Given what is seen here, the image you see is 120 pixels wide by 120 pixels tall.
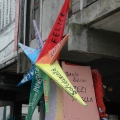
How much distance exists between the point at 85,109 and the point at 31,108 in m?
1.28

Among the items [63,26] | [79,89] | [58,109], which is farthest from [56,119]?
[63,26]

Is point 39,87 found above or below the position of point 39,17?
below

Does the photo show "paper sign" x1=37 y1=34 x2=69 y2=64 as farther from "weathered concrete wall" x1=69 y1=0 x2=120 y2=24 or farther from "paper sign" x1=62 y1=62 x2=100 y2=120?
"weathered concrete wall" x1=69 y1=0 x2=120 y2=24

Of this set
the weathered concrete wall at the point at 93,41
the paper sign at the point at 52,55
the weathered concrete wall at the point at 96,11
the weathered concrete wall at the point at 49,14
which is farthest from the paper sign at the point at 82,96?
the weathered concrete wall at the point at 49,14

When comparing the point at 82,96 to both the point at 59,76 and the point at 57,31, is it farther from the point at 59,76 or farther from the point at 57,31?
the point at 57,31

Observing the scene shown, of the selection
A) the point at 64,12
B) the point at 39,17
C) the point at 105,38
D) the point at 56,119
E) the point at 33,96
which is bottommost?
the point at 56,119

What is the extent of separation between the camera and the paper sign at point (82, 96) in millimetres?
7355

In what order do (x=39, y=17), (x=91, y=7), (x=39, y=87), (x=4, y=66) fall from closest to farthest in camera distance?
(x=91, y=7)
(x=39, y=87)
(x=39, y=17)
(x=4, y=66)

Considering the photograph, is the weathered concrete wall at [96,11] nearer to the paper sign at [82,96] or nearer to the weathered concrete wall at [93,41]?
the weathered concrete wall at [93,41]

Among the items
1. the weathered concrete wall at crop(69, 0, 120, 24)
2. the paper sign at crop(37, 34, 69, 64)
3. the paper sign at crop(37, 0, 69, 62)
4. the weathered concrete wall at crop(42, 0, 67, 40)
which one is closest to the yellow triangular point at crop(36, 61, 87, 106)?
the paper sign at crop(37, 34, 69, 64)

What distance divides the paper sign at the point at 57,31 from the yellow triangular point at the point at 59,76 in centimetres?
38

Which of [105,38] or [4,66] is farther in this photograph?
[4,66]

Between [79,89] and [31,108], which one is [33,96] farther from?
[79,89]

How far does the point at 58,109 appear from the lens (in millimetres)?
7477
